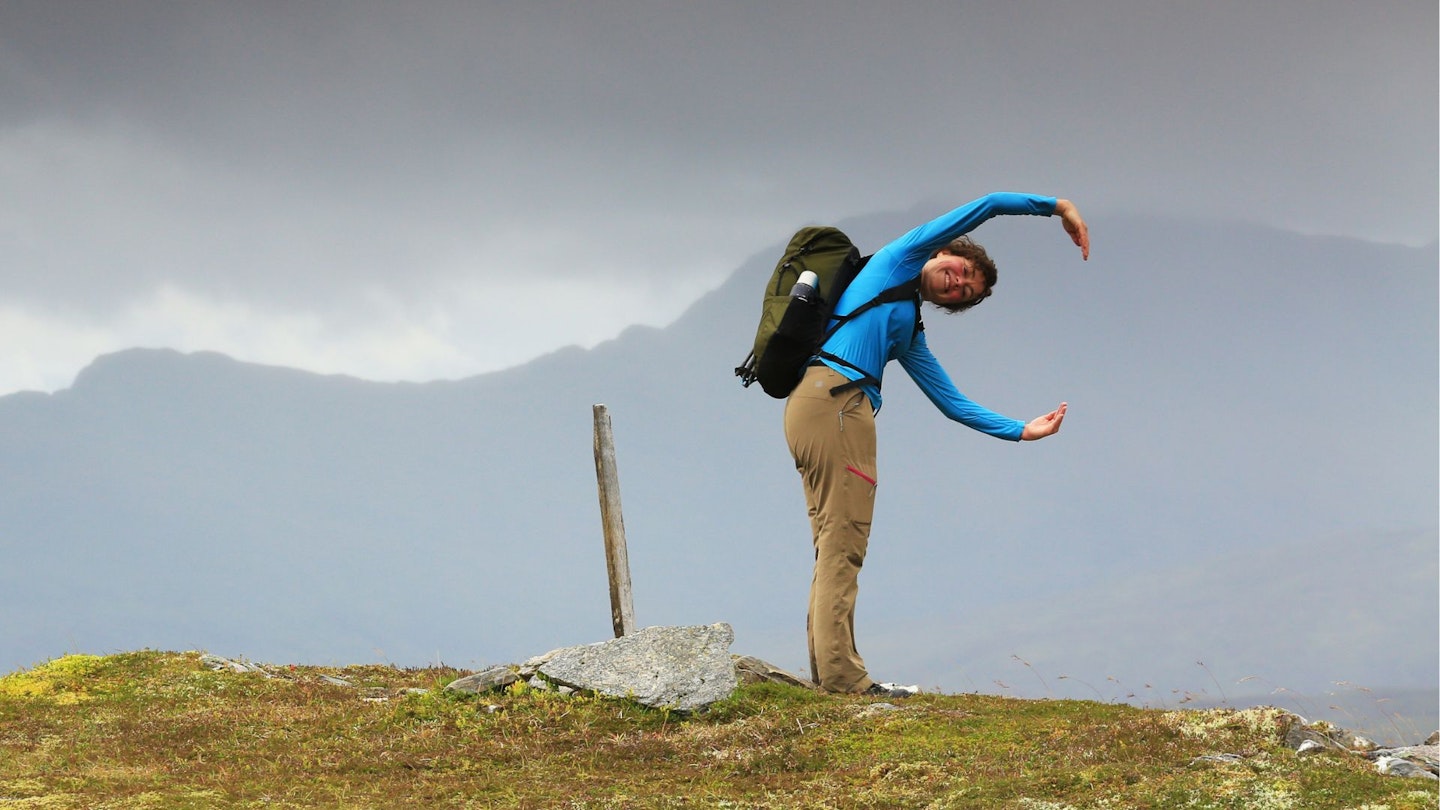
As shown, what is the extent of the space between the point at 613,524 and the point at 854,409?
15.9 feet

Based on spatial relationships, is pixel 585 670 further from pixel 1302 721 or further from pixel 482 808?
pixel 1302 721

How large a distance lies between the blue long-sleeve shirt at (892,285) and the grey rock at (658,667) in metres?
2.69

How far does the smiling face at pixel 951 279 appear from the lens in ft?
35.6

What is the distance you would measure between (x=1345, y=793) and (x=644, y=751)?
482 centimetres

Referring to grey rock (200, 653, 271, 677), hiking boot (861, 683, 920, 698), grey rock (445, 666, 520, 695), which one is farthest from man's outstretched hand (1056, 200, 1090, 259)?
grey rock (200, 653, 271, 677)

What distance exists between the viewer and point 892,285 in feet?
35.4

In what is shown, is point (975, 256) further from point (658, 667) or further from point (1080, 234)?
point (658, 667)

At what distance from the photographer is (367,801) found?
25.9 feet

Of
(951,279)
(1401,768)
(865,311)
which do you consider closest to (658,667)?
(865,311)

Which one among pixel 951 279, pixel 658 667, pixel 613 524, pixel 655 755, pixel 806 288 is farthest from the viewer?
pixel 613 524

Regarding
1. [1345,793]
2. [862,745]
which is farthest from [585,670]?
[1345,793]

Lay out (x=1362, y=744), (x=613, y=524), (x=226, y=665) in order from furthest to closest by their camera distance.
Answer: (x=613, y=524) → (x=226, y=665) → (x=1362, y=744)

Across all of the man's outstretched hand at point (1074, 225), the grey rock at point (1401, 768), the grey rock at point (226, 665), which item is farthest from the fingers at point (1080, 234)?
the grey rock at point (226, 665)

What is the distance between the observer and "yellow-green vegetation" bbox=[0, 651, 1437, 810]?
7090mm
